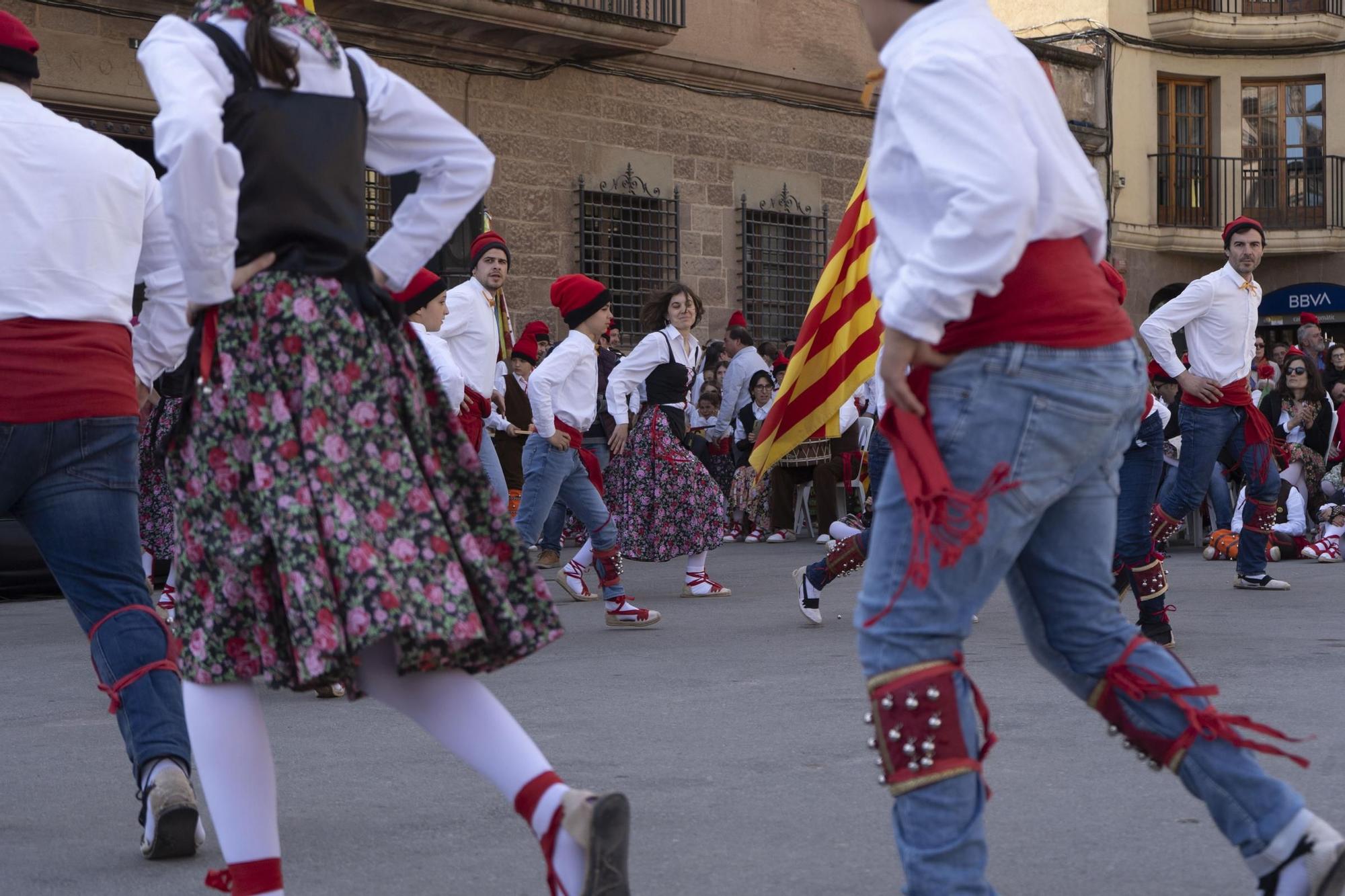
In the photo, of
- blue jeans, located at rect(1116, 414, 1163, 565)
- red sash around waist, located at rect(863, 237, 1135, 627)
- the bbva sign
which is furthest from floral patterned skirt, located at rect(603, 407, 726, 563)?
the bbva sign

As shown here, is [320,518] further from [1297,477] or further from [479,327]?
[1297,477]

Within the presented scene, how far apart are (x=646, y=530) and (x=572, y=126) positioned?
849 cm

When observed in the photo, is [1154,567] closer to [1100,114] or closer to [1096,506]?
[1096,506]

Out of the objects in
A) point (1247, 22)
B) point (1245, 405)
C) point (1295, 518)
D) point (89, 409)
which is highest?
point (1247, 22)

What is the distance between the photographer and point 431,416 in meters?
3.21

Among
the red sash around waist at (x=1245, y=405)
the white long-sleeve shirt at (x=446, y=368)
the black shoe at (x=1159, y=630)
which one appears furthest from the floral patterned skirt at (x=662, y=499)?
the black shoe at (x=1159, y=630)

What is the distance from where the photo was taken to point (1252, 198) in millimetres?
30672

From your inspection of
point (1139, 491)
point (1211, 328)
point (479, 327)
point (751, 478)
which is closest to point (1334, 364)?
point (751, 478)

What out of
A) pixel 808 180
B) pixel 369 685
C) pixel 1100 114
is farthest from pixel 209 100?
pixel 1100 114

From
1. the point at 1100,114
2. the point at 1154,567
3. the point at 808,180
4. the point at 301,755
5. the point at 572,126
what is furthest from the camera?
the point at 1100,114

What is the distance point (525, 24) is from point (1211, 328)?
9.61 m

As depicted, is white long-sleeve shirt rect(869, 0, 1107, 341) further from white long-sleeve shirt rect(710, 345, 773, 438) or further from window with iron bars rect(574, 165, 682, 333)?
window with iron bars rect(574, 165, 682, 333)

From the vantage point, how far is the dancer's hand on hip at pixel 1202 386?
30.6 ft

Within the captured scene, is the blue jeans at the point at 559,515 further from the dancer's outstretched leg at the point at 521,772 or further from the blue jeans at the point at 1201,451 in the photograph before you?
the dancer's outstretched leg at the point at 521,772
